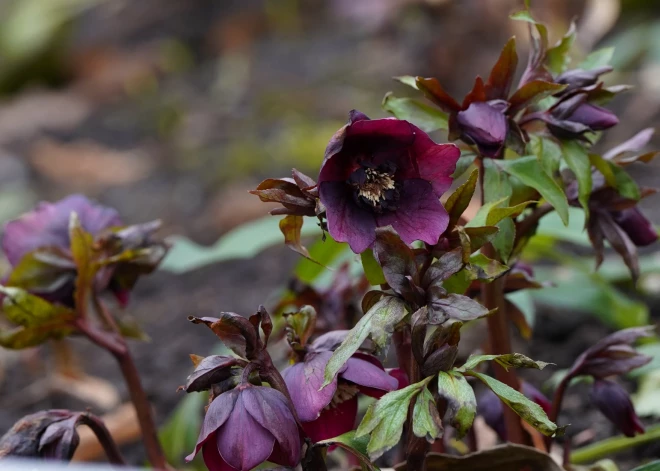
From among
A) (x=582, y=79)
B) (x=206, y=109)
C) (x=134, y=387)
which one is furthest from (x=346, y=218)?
(x=206, y=109)

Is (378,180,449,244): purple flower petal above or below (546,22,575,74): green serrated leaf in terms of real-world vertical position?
below

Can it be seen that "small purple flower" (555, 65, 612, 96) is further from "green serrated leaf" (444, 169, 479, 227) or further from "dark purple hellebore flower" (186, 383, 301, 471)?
"dark purple hellebore flower" (186, 383, 301, 471)

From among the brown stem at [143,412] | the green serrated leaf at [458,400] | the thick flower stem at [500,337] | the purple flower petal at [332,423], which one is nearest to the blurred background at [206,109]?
the brown stem at [143,412]

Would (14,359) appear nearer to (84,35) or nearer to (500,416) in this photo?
(500,416)

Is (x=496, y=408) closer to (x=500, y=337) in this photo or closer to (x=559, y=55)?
(x=500, y=337)

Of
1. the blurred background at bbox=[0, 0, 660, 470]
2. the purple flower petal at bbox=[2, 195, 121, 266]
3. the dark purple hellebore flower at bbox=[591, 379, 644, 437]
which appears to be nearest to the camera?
the dark purple hellebore flower at bbox=[591, 379, 644, 437]

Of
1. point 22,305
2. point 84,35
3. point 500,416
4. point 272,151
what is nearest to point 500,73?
point 500,416

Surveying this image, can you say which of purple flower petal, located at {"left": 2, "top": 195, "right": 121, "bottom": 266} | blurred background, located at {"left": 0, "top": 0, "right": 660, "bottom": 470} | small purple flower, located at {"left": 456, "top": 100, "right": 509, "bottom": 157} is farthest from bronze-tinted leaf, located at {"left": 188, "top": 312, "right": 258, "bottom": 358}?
blurred background, located at {"left": 0, "top": 0, "right": 660, "bottom": 470}
